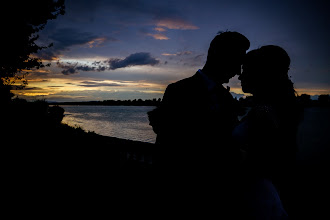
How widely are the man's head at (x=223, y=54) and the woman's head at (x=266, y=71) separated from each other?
554 millimetres

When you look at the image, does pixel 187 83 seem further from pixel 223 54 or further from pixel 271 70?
pixel 271 70

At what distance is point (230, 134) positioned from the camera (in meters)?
1.58

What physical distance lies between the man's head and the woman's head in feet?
1.82

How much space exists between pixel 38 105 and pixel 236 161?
19446 millimetres

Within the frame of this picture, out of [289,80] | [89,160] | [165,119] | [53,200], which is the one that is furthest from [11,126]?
[289,80]

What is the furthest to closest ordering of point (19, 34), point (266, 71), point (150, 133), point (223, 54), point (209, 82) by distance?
point (150, 133) < point (19, 34) < point (266, 71) < point (223, 54) < point (209, 82)

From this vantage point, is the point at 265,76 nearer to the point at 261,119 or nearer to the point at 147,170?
the point at 261,119

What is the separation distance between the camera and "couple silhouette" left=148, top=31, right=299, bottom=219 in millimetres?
1449

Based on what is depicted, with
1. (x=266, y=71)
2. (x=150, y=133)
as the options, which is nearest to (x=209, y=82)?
(x=266, y=71)

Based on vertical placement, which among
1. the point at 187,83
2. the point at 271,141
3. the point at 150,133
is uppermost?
the point at 187,83

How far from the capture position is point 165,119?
4.94 ft

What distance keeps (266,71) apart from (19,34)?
16253 millimetres

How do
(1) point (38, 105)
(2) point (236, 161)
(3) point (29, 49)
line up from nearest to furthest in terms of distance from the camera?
(2) point (236, 161)
(3) point (29, 49)
(1) point (38, 105)

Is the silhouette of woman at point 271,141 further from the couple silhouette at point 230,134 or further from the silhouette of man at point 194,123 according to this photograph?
the silhouette of man at point 194,123
